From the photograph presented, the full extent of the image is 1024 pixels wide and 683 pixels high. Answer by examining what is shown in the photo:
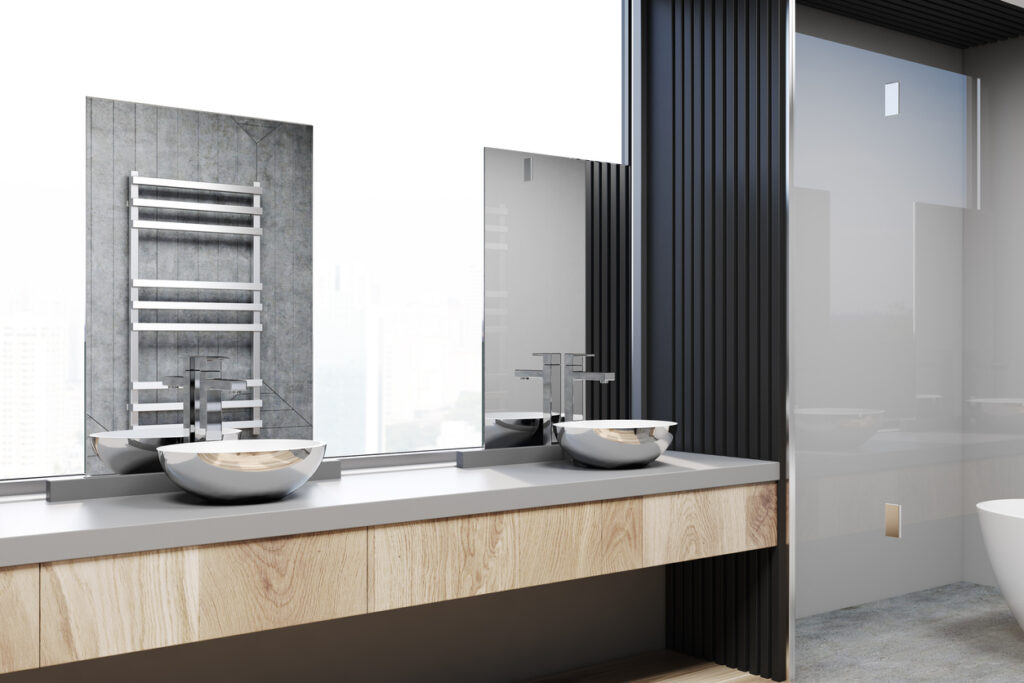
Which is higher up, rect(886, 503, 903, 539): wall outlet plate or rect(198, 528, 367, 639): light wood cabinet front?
rect(198, 528, 367, 639): light wood cabinet front

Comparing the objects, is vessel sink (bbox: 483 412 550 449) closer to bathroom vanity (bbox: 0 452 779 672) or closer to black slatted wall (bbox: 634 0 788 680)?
bathroom vanity (bbox: 0 452 779 672)

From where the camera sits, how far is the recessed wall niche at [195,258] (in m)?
2.46

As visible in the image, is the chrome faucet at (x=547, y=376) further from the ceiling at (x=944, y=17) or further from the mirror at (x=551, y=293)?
the ceiling at (x=944, y=17)

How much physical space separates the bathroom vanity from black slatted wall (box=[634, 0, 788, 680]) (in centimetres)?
27

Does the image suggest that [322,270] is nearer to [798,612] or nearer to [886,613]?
[798,612]

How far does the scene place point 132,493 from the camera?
2.32 metres

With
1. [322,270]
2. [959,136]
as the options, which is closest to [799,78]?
[959,136]

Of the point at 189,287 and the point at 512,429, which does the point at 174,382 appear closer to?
the point at 189,287

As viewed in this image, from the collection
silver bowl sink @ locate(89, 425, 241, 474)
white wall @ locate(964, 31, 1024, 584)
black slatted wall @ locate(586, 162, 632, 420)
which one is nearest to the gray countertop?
silver bowl sink @ locate(89, 425, 241, 474)

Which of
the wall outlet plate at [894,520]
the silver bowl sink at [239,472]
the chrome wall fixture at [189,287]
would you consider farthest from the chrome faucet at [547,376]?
the wall outlet plate at [894,520]

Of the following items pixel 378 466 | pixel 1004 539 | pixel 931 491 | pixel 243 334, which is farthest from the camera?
pixel 931 491

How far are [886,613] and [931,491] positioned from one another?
1.71 ft

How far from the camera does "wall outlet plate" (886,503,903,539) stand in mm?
3514

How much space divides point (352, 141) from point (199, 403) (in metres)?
0.95
